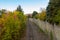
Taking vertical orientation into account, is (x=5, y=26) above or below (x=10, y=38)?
above

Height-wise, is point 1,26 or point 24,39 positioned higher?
point 1,26

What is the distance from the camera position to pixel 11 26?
16109 millimetres

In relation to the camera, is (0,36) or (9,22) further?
(9,22)

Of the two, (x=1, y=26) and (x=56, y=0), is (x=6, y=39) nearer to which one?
(x=1, y=26)

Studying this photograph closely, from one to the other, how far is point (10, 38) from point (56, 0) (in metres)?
12.1

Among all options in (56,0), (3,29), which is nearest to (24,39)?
(3,29)

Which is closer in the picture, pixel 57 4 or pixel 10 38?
pixel 10 38

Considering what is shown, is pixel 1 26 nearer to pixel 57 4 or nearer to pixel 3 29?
pixel 3 29

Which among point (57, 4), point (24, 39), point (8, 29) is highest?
point (57, 4)

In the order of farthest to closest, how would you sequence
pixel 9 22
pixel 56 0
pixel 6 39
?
pixel 56 0 < pixel 9 22 < pixel 6 39

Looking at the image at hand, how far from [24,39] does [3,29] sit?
493 cm

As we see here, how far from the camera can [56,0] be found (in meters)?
25.4

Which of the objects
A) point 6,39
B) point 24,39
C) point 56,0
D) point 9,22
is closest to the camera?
point 6,39

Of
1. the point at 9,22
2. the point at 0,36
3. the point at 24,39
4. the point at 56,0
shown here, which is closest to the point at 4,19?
the point at 9,22
